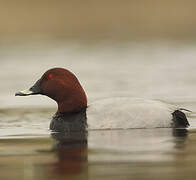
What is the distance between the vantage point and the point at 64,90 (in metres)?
11.3

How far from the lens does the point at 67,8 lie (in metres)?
25.7

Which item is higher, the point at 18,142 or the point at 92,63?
the point at 92,63

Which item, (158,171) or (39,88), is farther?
(39,88)

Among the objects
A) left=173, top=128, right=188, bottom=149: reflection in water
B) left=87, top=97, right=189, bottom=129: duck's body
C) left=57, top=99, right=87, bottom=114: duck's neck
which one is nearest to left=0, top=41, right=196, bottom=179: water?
left=173, top=128, right=188, bottom=149: reflection in water

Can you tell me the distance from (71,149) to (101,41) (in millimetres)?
15041

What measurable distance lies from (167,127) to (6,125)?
7.29 ft

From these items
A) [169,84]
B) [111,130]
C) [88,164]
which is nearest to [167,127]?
[111,130]

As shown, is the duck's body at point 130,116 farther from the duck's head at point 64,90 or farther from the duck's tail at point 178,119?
the duck's head at point 64,90

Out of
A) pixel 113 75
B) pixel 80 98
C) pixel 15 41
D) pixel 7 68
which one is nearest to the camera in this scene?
pixel 80 98

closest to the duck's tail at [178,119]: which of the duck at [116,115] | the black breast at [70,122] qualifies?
the duck at [116,115]

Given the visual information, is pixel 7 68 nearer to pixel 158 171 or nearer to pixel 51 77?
pixel 51 77

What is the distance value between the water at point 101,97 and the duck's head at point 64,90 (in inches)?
16.2

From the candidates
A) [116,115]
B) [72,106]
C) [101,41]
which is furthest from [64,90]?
[101,41]

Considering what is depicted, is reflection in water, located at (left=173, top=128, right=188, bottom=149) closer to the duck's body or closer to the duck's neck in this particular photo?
the duck's body
